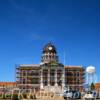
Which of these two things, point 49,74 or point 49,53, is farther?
point 49,53

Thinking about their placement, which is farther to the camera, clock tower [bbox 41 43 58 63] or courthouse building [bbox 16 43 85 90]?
clock tower [bbox 41 43 58 63]

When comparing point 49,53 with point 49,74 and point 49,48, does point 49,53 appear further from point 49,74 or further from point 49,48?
point 49,74

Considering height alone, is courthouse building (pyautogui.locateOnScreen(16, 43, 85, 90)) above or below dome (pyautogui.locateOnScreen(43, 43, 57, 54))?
below

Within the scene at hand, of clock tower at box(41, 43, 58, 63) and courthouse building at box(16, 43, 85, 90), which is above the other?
clock tower at box(41, 43, 58, 63)

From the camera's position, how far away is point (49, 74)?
16975 centimetres

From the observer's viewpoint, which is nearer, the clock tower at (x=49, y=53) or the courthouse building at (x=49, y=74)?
the courthouse building at (x=49, y=74)

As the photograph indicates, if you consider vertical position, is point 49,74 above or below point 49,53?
below

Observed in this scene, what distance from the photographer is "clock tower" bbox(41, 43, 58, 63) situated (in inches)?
6836

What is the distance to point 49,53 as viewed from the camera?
174125 millimetres

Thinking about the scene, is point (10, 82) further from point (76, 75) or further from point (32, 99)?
point (32, 99)

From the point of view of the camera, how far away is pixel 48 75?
169500 mm

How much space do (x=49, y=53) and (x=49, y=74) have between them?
1050 cm

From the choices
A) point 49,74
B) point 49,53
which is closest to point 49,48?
point 49,53

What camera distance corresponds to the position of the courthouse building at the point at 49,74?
170 m
